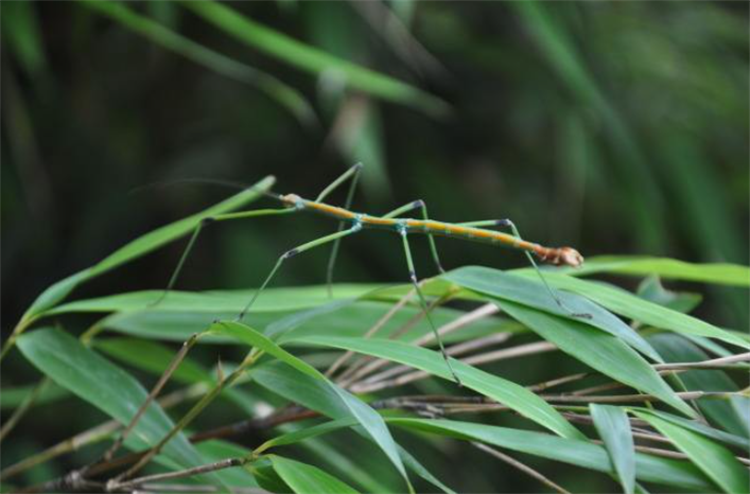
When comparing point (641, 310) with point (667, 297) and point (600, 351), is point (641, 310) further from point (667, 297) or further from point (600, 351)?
point (667, 297)

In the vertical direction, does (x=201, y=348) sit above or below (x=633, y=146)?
below

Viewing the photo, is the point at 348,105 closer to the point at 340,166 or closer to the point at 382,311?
the point at 340,166


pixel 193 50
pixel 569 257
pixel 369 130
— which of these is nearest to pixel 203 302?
pixel 569 257

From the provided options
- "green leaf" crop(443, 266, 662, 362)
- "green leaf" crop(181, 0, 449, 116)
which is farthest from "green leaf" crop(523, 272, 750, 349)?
"green leaf" crop(181, 0, 449, 116)

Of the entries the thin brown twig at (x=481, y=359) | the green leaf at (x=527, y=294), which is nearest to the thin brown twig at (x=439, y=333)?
the thin brown twig at (x=481, y=359)

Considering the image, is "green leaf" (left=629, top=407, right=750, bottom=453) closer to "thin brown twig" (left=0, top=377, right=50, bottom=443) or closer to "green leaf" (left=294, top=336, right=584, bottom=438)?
"green leaf" (left=294, top=336, right=584, bottom=438)

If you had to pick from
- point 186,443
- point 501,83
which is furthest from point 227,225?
point 186,443
